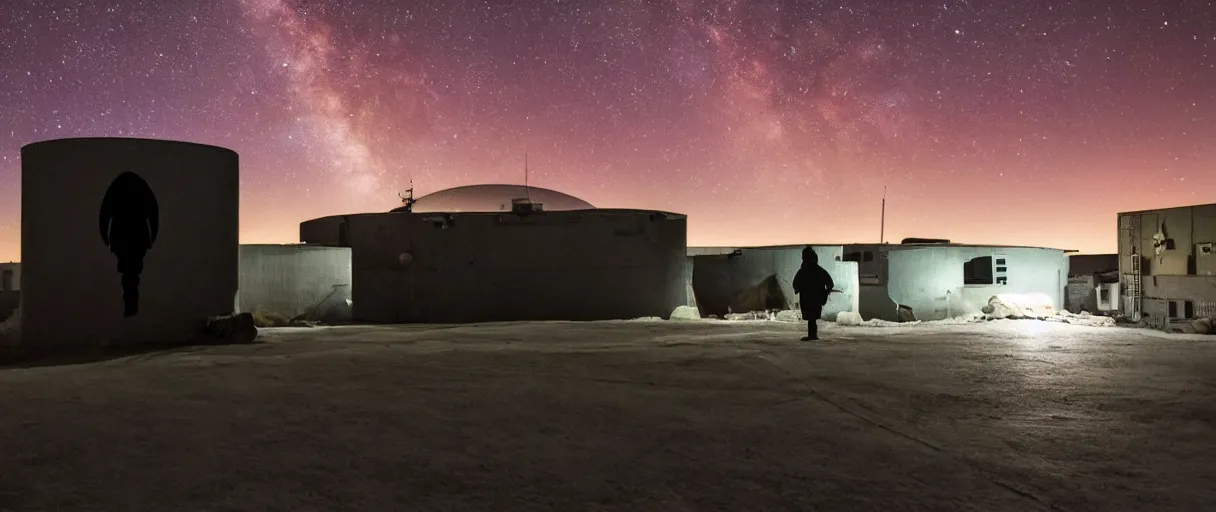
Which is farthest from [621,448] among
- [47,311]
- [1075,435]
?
[47,311]

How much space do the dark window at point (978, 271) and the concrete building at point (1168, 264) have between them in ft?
12.0

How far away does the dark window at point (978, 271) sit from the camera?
766 inches

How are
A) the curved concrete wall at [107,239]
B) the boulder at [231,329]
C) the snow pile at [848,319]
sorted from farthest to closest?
the snow pile at [848,319], the boulder at [231,329], the curved concrete wall at [107,239]

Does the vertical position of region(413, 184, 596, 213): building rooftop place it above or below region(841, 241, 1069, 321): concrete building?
above

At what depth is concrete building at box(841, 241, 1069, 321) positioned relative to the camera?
18.9 metres

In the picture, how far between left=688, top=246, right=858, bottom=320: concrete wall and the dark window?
3473 millimetres

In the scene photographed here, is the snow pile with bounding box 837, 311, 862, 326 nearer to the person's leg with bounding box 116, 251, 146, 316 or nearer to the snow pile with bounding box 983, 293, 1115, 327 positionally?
the snow pile with bounding box 983, 293, 1115, 327

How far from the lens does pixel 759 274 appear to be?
20.1 metres

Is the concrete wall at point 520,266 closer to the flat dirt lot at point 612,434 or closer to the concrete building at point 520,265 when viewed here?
the concrete building at point 520,265

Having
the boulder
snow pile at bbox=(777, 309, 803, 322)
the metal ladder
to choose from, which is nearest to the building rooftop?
snow pile at bbox=(777, 309, 803, 322)

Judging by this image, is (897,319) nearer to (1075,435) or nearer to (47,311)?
(1075,435)

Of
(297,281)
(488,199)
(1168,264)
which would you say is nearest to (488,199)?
(488,199)

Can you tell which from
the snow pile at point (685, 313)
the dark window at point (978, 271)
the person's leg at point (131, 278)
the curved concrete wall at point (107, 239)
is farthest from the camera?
the dark window at point (978, 271)

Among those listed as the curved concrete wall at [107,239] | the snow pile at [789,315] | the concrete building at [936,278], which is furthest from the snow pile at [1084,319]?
the curved concrete wall at [107,239]
